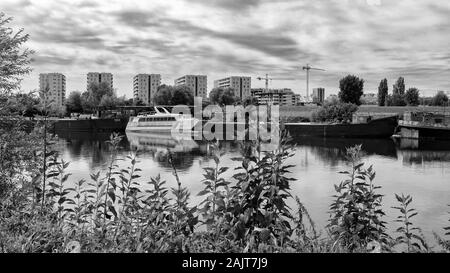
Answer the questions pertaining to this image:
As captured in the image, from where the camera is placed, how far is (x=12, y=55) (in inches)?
408

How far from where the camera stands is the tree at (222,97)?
133 meters

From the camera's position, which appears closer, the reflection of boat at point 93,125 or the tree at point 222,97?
the reflection of boat at point 93,125

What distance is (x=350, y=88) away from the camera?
122 meters

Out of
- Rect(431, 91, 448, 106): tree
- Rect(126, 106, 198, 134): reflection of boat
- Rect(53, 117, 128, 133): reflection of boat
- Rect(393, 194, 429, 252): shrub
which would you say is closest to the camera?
Rect(393, 194, 429, 252): shrub

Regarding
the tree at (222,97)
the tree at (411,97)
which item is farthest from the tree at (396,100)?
the tree at (222,97)

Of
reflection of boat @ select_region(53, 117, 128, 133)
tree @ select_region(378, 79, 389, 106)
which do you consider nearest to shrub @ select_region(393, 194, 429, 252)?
reflection of boat @ select_region(53, 117, 128, 133)

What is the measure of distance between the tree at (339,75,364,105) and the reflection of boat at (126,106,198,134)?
5709 centimetres

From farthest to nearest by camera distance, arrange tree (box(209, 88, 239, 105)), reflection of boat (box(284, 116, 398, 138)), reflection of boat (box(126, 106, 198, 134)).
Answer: tree (box(209, 88, 239, 105)) → reflection of boat (box(126, 106, 198, 134)) → reflection of boat (box(284, 116, 398, 138))

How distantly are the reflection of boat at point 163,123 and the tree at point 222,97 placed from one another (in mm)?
47541

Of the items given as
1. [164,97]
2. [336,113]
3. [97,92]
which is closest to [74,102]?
[97,92]

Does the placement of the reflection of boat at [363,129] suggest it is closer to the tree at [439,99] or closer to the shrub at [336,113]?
the shrub at [336,113]

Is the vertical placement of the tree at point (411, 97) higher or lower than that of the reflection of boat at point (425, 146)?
higher

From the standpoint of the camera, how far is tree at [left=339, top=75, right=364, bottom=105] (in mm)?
122000

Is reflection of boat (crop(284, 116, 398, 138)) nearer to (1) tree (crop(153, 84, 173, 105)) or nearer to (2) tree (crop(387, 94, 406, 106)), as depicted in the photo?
(1) tree (crop(153, 84, 173, 105))
